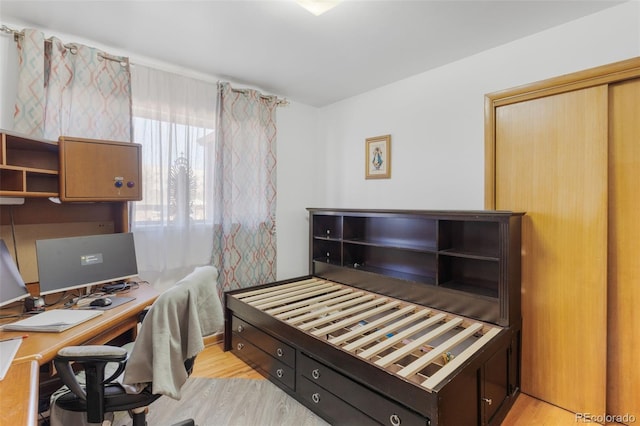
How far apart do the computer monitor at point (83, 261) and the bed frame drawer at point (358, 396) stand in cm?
137

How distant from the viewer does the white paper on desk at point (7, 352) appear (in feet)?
3.39

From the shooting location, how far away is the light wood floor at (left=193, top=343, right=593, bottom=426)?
1897 mm

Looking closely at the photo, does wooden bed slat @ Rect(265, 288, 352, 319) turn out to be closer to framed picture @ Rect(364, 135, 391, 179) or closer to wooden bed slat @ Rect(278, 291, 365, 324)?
wooden bed slat @ Rect(278, 291, 365, 324)

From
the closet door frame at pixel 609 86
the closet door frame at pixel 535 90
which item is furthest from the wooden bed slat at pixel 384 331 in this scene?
the closet door frame at pixel 609 86

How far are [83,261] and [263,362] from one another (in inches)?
54.9

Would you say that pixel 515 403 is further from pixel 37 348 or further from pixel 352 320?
pixel 37 348

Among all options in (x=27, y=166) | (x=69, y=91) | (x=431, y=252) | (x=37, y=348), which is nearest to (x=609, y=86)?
(x=431, y=252)

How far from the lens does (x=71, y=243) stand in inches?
74.0

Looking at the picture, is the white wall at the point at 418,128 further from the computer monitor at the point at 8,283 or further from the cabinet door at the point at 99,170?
the computer monitor at the point at 8,283

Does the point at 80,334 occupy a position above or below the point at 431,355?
above

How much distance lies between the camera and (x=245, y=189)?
3.04 metres

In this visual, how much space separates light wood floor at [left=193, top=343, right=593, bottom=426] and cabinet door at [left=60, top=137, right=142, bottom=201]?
1431mm

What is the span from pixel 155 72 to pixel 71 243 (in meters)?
1.50

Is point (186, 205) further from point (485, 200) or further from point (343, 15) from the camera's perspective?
point (485, 200)
